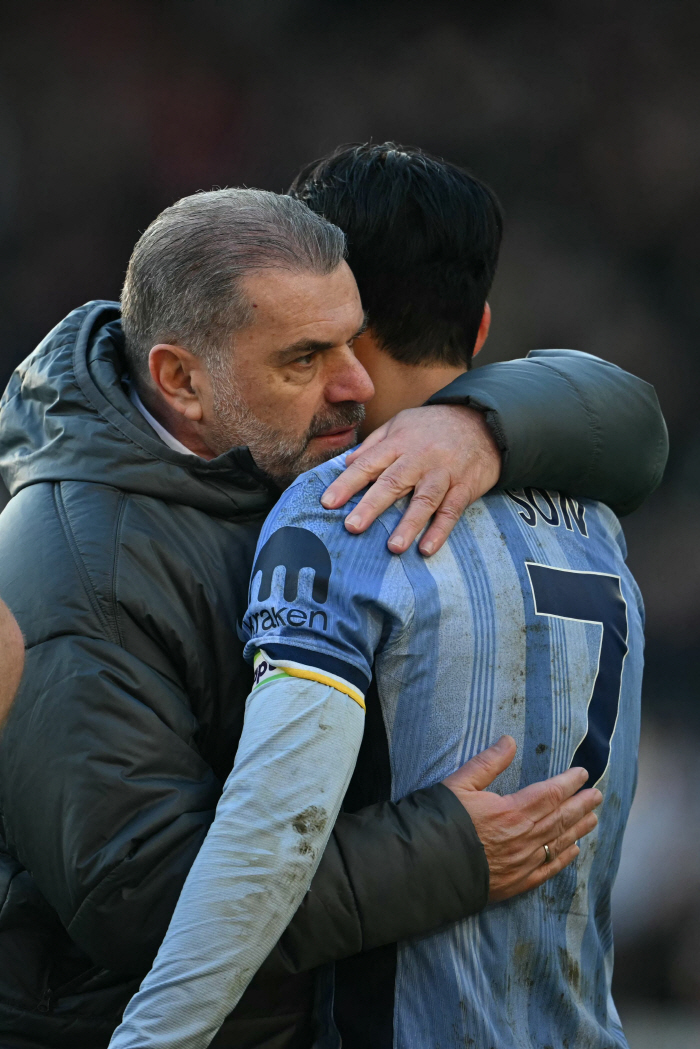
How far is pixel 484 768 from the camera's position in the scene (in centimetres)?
120

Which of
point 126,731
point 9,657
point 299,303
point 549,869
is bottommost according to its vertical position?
point 549,869

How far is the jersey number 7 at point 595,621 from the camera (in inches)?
50.2

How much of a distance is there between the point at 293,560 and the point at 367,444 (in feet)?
0.79

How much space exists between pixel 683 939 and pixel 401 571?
2910mm

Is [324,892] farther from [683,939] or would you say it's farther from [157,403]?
[683,939]

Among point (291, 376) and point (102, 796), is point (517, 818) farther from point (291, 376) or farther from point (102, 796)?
point (291, 376)

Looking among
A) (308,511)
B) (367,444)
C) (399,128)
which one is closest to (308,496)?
(308,511)

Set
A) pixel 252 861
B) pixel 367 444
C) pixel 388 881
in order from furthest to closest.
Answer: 1. pixel 367 444
2. pixel 388 881
3. pixel 252 861

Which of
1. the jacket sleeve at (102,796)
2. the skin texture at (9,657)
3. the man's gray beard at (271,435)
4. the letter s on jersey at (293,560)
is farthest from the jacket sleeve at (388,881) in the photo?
the man's gray beard at (271,435)

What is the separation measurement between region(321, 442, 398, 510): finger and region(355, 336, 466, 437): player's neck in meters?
0.26

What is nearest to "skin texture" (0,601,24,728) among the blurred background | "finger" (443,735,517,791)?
"finger" (443,735,517,791)

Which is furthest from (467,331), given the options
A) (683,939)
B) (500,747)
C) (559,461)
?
(683,939)

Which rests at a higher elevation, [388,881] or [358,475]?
[358,475]

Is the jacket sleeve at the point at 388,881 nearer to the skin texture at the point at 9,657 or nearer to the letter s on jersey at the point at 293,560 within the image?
the letter s on jersey at the point at 293,560
